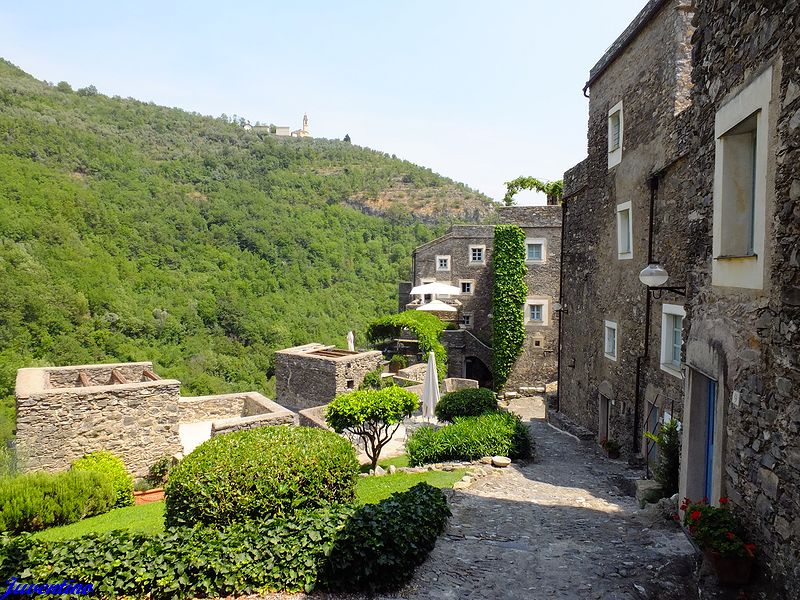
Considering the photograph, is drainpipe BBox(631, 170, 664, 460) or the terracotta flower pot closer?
the terracotta flower pot

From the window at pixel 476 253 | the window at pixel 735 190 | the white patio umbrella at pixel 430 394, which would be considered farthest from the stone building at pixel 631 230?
the window at pixel 476 253

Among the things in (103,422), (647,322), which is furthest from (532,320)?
(103,422)

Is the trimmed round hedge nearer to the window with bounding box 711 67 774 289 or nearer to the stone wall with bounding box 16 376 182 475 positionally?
the window with bounding box 711 67 774 289

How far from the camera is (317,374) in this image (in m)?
17.8

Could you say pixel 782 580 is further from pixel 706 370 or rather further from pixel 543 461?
pixel 543 461

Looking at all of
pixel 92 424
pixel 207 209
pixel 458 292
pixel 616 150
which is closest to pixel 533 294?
pixel 458 292

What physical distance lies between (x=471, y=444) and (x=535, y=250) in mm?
16552

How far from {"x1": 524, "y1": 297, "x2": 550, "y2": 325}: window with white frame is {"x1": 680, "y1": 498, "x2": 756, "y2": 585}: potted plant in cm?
2201

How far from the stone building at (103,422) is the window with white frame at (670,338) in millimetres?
7733

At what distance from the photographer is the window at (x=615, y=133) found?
12.4m

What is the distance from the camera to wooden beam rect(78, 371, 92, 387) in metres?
12.7

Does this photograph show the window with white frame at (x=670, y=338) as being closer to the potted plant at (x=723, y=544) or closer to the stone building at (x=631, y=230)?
the stone building at (x=631, y=230)

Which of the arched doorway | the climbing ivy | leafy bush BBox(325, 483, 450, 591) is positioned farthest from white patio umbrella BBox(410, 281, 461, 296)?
leafy bush BBox(325, 483, 450, 591)

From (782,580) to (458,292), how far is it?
917 inches
